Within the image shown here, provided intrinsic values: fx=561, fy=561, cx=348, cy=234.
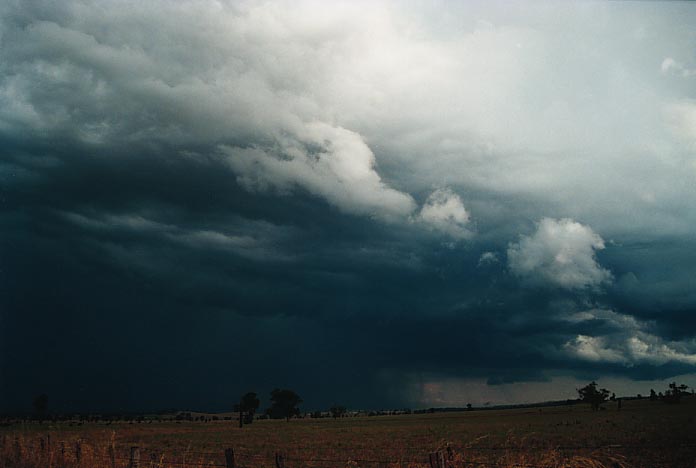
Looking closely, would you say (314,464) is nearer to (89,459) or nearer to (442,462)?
(89,459)

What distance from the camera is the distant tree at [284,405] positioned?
635 ft

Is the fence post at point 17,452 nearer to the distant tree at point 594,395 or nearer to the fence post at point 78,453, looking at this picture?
the fence post at point 78,453

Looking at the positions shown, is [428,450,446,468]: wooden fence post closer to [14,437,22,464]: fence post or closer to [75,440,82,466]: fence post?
[75,440,82,466]: fence post

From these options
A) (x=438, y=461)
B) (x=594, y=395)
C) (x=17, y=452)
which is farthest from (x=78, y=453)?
(x=594, y=395)

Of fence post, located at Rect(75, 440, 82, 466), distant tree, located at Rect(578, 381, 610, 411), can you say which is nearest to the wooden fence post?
fence post, located at Rect(75, 440, 82, 466)

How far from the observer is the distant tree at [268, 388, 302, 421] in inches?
7623

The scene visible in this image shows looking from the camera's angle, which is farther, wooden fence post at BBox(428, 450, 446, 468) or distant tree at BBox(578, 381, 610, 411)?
distant tree at BBox(578, 381, 610, 411)

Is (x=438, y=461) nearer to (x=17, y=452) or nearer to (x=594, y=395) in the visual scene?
(x=17, y=452)

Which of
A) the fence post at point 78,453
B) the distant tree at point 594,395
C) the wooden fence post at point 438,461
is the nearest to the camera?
the wooden fence post at point 438,461

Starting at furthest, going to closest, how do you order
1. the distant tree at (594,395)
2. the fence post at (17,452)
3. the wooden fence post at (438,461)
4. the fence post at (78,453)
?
the distant tree at (594,395), the fence post at (17,452), the fence post at (78,453), the wooden fence post at (438,461)

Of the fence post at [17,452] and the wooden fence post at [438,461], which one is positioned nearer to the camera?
the wooden fence post at [438,461]

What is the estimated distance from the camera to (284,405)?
194m

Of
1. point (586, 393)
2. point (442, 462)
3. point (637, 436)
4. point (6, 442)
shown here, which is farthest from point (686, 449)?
point (586, 393)

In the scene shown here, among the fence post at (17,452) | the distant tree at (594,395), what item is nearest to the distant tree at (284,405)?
the distant tree at (594,395)
